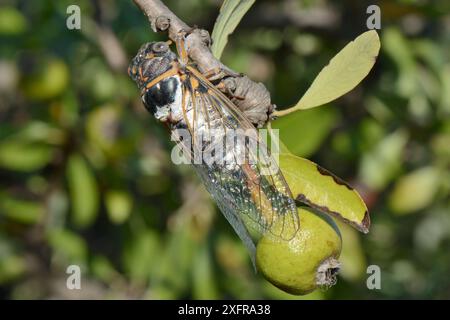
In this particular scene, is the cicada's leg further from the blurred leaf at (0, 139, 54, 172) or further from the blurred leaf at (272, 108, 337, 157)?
the blurred leaf at (0, 139, 54, 172)

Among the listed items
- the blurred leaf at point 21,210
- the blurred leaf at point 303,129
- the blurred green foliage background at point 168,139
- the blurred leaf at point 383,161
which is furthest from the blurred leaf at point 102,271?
the blurred leaf at point 383,161

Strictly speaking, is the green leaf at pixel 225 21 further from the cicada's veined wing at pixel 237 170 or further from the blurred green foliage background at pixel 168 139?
the blurred green foliage background at pixel 168 139

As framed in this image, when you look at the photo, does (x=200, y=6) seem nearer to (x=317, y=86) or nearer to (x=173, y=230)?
(x=173, y=230)

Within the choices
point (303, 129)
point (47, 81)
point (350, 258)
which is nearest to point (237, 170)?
point (303, 129)

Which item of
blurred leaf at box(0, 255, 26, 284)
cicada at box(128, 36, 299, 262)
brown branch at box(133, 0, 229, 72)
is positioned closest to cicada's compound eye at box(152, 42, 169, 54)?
cicada at box(128, 36, 299, 262)

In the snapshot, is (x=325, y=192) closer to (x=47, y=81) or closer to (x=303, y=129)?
(x=303, y=129)

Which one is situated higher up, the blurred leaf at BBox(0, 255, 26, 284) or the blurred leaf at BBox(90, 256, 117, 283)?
the blurred leaf at BBox(0, 255, 26, 284)
